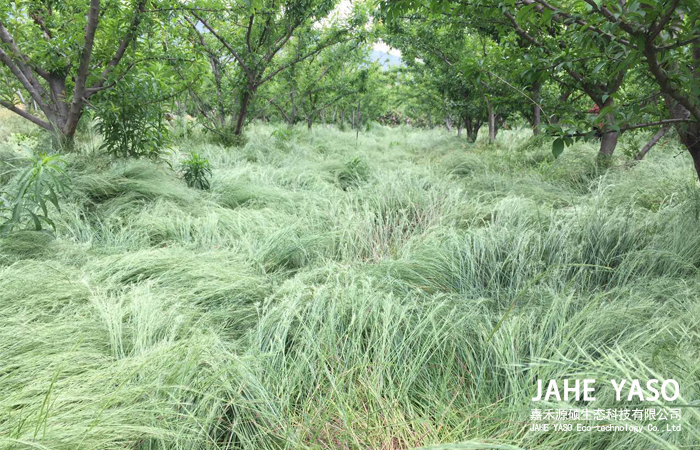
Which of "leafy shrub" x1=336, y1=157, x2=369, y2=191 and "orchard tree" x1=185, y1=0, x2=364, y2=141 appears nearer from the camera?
"leafy shrub" x1=336, y1=157, x2=369, y2=191

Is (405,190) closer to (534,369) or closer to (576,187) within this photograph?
(576,187)

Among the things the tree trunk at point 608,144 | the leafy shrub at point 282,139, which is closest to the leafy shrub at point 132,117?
the leafy shrub at point 282,139

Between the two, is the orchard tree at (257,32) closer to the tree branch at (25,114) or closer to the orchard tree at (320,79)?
the orchard tree at (320,79)

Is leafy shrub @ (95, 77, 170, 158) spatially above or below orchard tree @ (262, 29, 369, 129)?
below

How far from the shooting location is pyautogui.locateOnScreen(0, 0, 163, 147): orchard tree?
3.17 m

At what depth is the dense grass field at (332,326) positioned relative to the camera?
1037mm

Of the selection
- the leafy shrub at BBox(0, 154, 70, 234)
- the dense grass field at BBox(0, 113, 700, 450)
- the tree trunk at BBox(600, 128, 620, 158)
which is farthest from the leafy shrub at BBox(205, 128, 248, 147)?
the tree trunk at BBox(600, 128, 620, 158)

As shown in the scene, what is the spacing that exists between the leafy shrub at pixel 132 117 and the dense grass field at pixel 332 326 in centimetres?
99

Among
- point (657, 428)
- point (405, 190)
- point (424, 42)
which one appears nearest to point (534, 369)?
point (657, 428)

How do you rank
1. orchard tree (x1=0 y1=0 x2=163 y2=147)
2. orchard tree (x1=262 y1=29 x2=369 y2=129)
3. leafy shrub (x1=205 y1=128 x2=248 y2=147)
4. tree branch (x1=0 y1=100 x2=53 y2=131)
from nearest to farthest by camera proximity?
1. orchard tree (x1=0 y1=0 x2=163 y2=147)
2. tree branch (x1=0 y1=100 x2=53 y2=131)
3. leafy shrub (x1=205 y1=128 x2=248 y2=147)
4. orchard tree (x1=262 y1=29 x2=369 y2=129)

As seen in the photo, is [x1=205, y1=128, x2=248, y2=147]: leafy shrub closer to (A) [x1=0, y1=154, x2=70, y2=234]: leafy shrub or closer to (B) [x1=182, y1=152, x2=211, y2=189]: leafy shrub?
(B) [x1=182, y1=152, x2=211, y2=189]: leafy shrub

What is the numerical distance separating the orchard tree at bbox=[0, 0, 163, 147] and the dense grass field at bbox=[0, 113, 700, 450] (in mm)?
1242

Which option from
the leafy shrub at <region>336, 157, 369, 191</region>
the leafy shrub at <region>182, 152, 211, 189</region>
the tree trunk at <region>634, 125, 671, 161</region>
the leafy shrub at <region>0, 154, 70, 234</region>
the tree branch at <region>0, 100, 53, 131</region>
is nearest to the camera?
the leafy shrub at <region>0, 154, 70, 234</region>

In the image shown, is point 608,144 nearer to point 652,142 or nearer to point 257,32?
point 652,142
